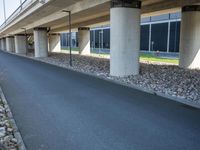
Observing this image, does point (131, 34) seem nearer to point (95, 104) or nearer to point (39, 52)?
point (95, 104)

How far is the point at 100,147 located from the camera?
511cm

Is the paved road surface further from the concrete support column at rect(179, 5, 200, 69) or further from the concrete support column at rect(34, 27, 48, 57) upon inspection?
the concrete support column at rect(34, 27, 48, 57)

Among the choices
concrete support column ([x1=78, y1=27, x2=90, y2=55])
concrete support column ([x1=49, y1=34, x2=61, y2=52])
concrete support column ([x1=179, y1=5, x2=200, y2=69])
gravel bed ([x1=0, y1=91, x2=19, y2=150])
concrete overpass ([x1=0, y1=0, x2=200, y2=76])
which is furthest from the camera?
concrete support column ([x1=49, y1=34, x2=61, y2=52])

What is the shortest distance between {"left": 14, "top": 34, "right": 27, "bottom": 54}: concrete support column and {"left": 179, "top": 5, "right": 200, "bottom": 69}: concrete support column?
125 ft

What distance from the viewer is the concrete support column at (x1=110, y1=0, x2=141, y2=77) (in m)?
14.0


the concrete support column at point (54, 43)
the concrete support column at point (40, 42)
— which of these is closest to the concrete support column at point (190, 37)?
the concrete support column at point (40, 42)

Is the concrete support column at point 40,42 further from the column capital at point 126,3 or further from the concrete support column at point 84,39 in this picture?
the column capital at point 126,3

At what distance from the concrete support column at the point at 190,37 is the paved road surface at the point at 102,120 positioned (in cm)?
888

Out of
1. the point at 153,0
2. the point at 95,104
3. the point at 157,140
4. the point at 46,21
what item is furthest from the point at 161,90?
the point at 46,21

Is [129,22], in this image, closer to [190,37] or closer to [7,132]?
[190,37]

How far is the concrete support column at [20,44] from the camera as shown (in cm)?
5041

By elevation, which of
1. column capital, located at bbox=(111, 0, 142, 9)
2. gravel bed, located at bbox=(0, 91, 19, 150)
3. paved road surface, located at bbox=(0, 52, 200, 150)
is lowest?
gravel bed, located at bbox=(0, 91, 19, 150)

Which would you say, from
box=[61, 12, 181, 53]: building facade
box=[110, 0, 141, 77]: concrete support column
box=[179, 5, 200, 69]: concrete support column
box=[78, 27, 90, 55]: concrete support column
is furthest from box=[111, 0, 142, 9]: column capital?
box=[78, 27, 90, 55]: concrete support column

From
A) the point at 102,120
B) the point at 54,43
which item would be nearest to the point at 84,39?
the point at 54,43
